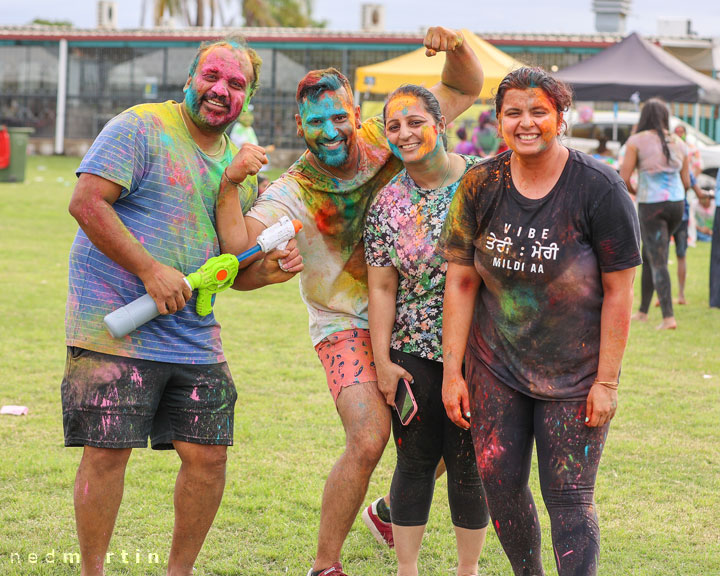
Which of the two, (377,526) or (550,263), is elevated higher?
(550,263)

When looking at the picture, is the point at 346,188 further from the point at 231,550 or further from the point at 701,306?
the point at 701,306

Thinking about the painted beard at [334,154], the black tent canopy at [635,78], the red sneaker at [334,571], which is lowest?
the red sneaker at [334,571]

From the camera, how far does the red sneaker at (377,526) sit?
4.20m

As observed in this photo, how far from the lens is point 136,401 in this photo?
3303 millimetres

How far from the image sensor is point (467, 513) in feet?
11.9

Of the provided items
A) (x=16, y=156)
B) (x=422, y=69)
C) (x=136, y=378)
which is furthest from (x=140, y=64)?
→ (x=136, y=378)

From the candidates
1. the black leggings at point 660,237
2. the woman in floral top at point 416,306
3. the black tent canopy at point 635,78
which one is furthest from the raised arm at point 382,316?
the black tent canopy at point 635,78

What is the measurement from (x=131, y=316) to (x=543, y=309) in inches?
55.1

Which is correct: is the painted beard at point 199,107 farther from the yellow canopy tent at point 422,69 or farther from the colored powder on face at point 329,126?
the yellow canopy tent at point 422,69

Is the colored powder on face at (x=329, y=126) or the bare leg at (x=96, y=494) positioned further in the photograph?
the colored powder on face at (x=329, y=126)

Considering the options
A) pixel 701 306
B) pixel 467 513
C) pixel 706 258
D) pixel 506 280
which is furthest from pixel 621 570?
pixel 706 258

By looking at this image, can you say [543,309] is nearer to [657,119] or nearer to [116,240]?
[116,240]

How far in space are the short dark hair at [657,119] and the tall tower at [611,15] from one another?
2315 centimetres

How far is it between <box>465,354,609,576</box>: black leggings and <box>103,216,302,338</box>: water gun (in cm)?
83
